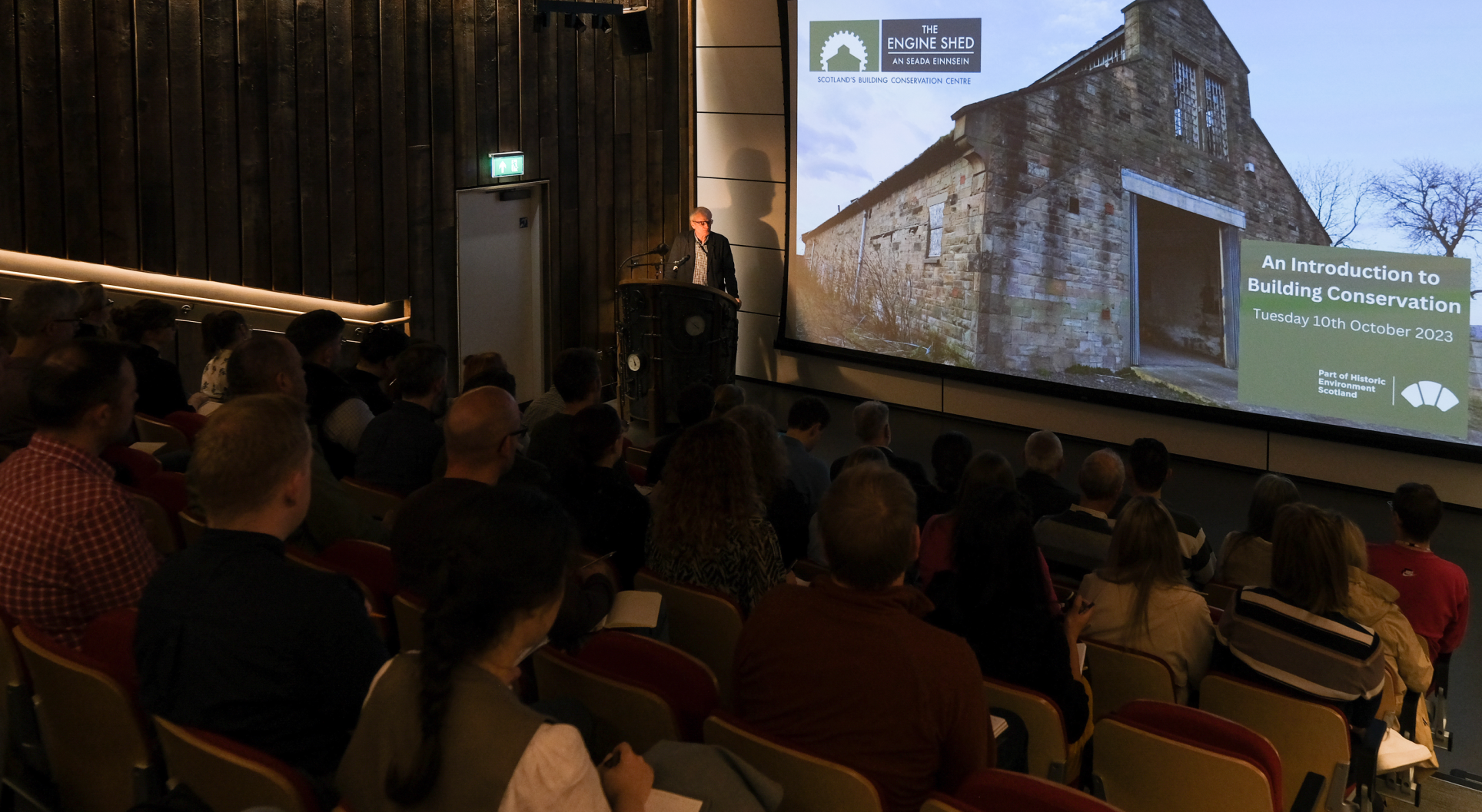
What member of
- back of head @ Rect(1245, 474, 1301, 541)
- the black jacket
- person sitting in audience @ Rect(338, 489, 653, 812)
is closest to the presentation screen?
the black jacket

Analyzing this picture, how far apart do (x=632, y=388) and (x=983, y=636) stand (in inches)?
217

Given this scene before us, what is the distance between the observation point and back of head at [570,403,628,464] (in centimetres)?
357

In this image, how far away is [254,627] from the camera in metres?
2.01

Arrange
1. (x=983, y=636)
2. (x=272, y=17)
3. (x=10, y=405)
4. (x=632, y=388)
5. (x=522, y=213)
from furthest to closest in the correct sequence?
1. (x=522, y=213)
2. (x=632, y=388)
3. (x=272, y=17)
4. (x=10, y=405)
5. (x=983, y=636)

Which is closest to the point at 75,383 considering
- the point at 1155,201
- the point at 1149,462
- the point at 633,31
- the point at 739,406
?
the point at 739,406

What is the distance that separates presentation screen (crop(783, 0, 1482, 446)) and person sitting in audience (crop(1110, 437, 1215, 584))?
8.72 ft

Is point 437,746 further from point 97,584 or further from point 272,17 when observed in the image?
point 272,17

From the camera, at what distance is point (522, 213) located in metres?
8.87

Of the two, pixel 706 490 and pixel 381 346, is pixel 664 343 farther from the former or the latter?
pixel 706 490

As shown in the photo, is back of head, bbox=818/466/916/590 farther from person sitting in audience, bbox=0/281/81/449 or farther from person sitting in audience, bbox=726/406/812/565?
person sitting in audience, bbox=0/281/81/449

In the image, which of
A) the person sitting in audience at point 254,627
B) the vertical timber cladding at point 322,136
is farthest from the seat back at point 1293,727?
the vertical timber cladding at point 322,136

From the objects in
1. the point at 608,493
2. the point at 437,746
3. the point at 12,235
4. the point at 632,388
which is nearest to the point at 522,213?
the point at 632,388

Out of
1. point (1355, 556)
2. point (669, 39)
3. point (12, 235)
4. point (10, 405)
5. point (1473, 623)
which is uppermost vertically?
point (669, 39)

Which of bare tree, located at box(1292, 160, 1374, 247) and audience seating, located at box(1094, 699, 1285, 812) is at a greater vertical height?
bare tree, located at box(1292, 160, 1374, 247)
